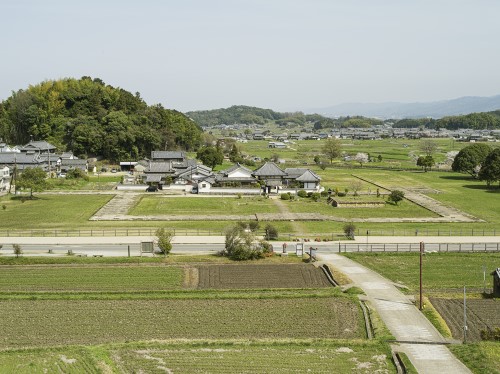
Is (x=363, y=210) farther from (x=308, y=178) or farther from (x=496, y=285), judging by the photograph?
(x=496, y=285)

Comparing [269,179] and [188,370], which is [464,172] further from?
[188,370]

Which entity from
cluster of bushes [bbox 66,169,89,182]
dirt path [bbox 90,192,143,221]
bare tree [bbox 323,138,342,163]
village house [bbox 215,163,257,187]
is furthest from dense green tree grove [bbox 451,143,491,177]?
cluster of bushes [bbox 66,169,89,182]

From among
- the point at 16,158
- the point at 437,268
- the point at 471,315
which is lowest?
the point at 471,315

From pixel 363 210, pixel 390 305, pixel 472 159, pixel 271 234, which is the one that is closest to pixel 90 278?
pixel 271 234

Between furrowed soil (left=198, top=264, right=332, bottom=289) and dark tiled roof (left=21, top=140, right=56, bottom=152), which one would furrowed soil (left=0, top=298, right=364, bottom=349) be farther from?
dark tiled roof (left=21, top=140, right=56, bottom=152)

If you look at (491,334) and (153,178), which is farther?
(153,178)

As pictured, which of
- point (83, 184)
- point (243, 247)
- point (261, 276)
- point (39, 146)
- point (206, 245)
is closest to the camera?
point (261, 276)
